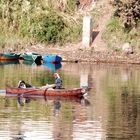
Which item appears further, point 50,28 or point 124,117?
point 50,28

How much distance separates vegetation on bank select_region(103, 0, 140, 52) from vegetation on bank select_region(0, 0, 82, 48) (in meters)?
4.22

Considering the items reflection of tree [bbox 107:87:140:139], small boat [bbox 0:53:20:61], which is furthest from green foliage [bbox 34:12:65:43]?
reflection of tree [bbox 107:87:140:139]

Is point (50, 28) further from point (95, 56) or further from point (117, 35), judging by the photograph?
point (95, 56)

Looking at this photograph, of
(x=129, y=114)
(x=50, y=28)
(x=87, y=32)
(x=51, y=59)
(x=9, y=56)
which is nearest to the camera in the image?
(x=129, y=114)

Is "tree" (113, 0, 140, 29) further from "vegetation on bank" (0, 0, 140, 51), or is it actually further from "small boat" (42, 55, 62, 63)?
"small boat" (42, 55, 62, 63)

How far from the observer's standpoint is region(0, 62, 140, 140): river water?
38781 mm

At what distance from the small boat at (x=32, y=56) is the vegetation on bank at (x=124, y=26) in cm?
926

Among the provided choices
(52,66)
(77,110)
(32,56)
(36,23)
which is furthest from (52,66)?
(77,110)

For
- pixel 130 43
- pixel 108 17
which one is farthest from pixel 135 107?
pixel 108 17

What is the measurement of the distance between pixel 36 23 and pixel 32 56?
Result: 389 inches

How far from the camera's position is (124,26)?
300ft

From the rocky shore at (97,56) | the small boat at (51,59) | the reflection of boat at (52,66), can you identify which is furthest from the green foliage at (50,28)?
the reflection of boat at (52,66)

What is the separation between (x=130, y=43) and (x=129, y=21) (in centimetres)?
300

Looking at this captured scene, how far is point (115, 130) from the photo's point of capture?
40000 millimetres
